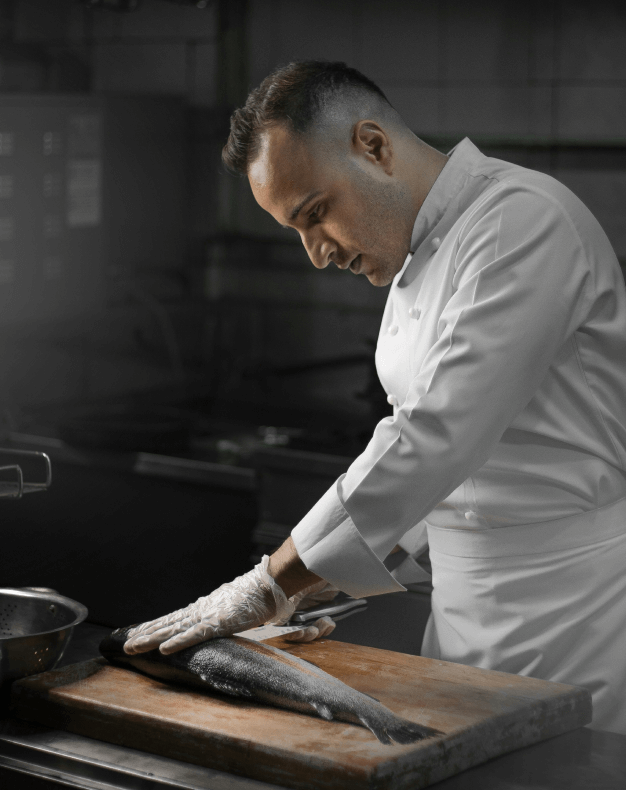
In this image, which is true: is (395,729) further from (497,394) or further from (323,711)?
(497,394)

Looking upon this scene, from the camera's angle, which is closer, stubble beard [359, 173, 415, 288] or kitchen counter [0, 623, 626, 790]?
kitchen counter [0, 623, 626, 790]

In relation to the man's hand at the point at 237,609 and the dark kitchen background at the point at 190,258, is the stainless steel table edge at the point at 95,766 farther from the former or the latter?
the dark kitchen background at the point at 190,258

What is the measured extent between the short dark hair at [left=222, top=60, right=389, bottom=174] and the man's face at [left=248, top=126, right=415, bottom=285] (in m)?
0.02

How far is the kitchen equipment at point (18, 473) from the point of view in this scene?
Answer: 4.44ft

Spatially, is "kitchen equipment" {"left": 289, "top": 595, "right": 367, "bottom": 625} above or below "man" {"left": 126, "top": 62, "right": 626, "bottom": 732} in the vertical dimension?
below

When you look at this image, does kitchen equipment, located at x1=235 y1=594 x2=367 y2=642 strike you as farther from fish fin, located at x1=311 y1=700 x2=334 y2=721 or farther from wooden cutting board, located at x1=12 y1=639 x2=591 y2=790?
fish fin, located at x1=311 y1=700 x2=334 y2=721

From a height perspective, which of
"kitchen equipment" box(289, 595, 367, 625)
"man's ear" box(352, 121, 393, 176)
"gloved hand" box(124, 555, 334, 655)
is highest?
"man's ear" box(352, 121, 393, 176)

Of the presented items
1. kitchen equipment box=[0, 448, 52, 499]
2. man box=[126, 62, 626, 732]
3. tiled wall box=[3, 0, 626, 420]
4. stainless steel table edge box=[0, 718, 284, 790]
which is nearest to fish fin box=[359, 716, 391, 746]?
stainless steel table edge box=[0, 718, 284, 790]

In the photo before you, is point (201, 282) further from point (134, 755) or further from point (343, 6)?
point (134, 755)

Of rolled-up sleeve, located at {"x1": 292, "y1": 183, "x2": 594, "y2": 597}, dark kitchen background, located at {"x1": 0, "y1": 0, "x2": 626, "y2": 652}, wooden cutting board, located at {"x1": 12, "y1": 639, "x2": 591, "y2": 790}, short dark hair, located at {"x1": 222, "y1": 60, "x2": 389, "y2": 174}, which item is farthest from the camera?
dark kitchen background, located at {"x1": 0, "y1": 0, "x2": 626, "y2": 652}

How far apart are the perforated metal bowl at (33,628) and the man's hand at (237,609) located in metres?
0.09

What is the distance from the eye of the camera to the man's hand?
1.37 meters

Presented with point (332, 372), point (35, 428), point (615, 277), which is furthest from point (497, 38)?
point (615, 277)

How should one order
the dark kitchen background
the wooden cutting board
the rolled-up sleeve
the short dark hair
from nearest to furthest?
the wooden cutting board, the rolled-up sleeve, the short dark hair, the dark kitchen background
